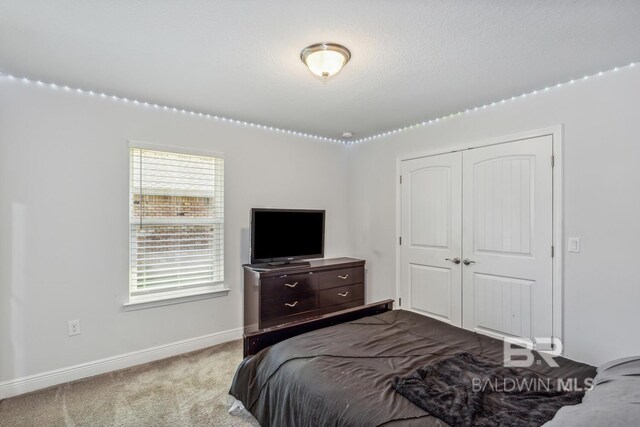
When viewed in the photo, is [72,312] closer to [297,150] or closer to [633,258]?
[297,150]

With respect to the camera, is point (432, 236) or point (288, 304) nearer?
point (288, 304)

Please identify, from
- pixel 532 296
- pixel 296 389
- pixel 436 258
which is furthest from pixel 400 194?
pixel 296 389

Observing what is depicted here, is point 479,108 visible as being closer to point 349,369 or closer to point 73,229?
point 349,369

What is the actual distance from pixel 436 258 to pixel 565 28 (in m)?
2.30

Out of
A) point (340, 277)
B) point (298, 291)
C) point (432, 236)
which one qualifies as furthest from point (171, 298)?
point (432, 236)

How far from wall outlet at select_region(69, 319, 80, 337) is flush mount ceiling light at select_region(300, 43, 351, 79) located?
2755 mm

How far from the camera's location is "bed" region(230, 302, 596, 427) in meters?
1.35

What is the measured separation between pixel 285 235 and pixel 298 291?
617 mm

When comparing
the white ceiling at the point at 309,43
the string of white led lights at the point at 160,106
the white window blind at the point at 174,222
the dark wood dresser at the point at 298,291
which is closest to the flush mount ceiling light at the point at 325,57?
the white ceiling at the point at 309,43

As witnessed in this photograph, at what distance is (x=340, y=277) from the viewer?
3850 millimetres

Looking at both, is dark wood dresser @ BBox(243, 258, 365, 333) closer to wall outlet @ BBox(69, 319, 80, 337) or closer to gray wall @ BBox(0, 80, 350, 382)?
gray wall @ BBox(0, 80, 350, 382)

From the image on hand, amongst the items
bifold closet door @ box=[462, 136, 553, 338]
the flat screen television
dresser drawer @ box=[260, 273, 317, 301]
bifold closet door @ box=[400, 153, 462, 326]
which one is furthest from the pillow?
the flat screen television

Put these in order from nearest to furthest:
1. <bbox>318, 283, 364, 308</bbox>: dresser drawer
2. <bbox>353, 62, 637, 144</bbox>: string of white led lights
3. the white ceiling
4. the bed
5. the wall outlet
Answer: the bed < the white ceiling < <bbox>353, 62, 637, 144</bbox>: string of white led lights < the wall outlet < <bbox>318, 283, 364, 308</bbox>: dresser drawer

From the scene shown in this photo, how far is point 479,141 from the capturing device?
319cm
